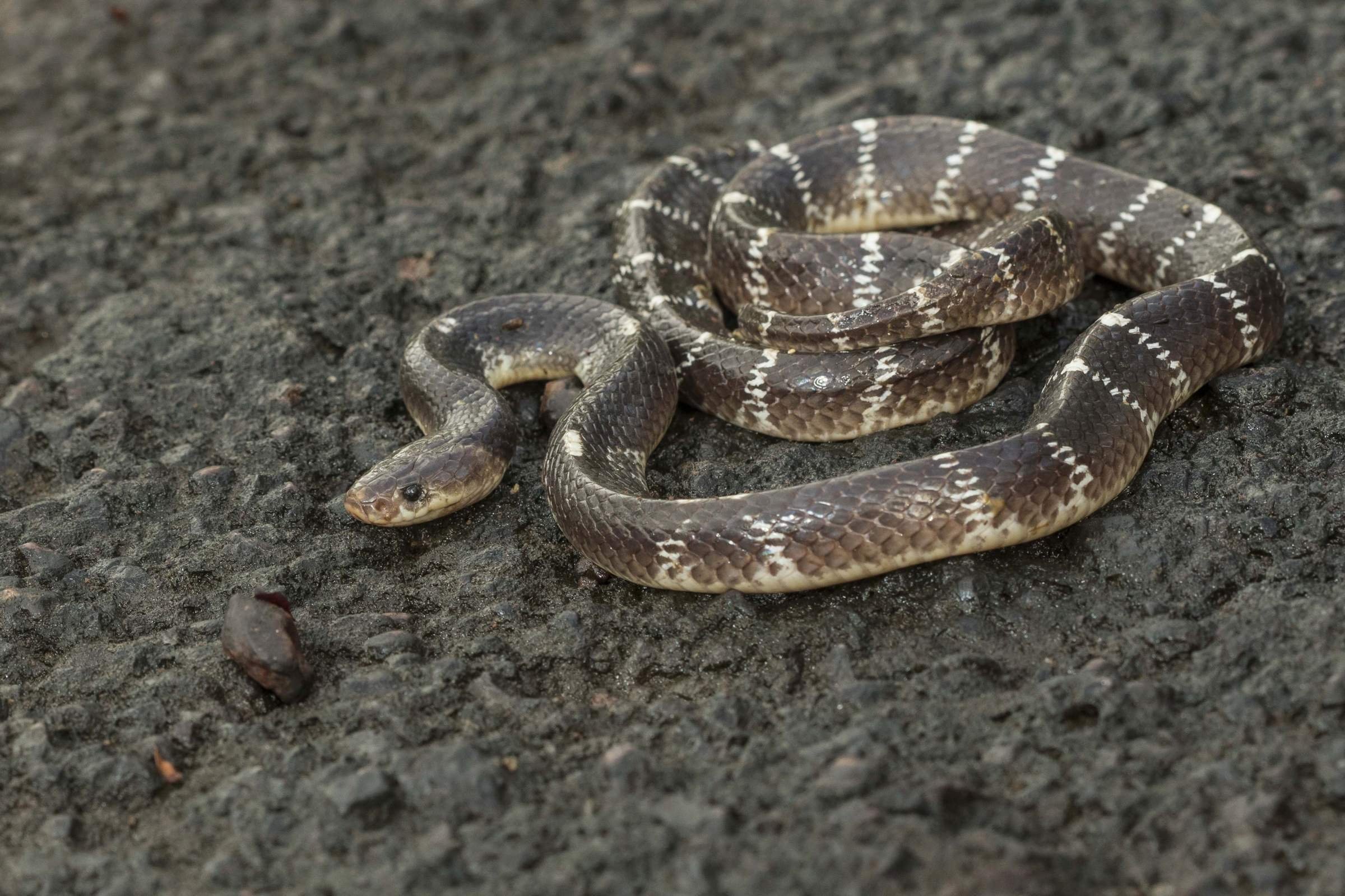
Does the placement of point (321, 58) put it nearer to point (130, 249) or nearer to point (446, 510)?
point (130, 249)

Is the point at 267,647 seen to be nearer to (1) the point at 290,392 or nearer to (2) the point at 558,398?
(1) the point at 290,392

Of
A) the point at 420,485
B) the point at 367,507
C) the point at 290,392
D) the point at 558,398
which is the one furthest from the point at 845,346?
the point at 290,392

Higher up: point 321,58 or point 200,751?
point 321,58

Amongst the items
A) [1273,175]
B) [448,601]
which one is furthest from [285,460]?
[1273,175]

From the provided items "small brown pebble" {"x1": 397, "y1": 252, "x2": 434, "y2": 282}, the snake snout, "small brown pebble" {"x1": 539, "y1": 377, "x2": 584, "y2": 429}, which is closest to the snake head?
the snake snout

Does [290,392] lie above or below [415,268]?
below

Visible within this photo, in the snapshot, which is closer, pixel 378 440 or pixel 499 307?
pixel 378 440

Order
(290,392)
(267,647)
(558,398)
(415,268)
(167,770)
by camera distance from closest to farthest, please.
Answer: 1. (167,770)
2. (267,647)
3. (290,392)
4. (558,398)
5. (415,268)
